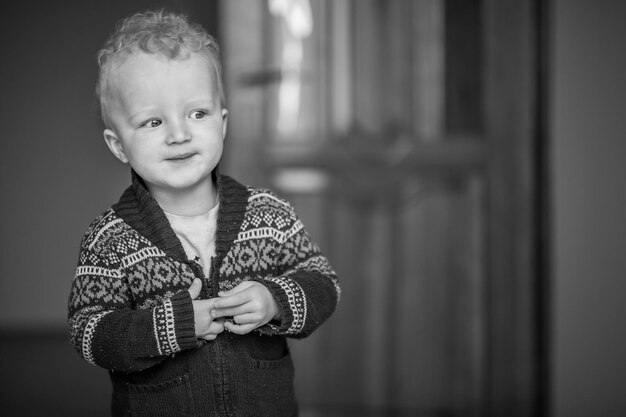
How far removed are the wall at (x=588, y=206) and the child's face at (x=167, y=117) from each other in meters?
1.86

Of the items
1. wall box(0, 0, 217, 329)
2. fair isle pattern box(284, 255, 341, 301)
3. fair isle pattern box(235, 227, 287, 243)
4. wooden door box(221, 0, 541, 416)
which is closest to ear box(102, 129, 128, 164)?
fair isle pattern box(235, 227, 287, 243)

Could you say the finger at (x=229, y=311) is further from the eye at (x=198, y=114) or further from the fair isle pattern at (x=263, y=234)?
the eye at (x=198, y=114)

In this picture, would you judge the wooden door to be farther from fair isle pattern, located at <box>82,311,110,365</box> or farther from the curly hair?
fair isle pattern, located at <box>82,311,110,365</box>

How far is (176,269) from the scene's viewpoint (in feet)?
3.79

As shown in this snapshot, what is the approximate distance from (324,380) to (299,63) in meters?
1.17

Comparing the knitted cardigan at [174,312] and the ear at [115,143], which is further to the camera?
the ear at [115,143]

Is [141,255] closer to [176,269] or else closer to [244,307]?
[176,269]

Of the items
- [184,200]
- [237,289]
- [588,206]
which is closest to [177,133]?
[184,200]

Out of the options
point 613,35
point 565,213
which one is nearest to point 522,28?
point 613,35

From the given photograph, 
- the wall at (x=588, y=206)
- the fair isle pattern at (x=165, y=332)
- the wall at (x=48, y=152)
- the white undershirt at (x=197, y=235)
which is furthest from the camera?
the wall at (x=48, y=152)

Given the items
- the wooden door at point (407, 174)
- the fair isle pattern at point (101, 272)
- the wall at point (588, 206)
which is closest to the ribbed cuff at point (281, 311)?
the fair isle pattern at point (101, 272)

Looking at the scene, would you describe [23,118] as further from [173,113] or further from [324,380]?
[173,113]

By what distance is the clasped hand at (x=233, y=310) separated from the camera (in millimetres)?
1098

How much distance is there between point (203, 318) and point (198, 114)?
30 cm
